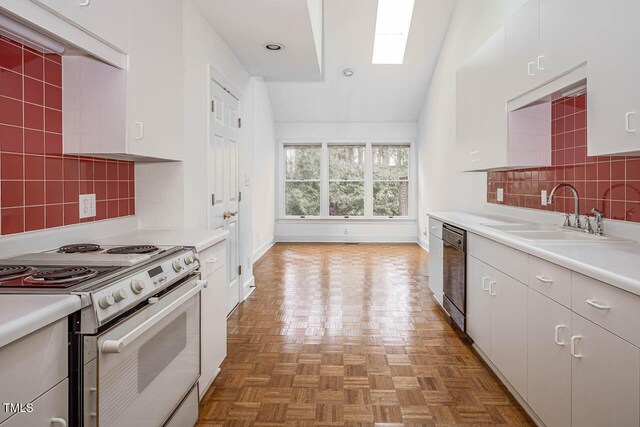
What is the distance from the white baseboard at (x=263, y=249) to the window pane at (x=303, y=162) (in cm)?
132

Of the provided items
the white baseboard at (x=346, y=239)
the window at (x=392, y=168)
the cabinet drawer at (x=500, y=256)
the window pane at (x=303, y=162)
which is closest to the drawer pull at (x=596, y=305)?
the cabinet drawer at (x=500, y=256)

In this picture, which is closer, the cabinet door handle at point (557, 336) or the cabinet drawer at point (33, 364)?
the cabinet drawer at point (33, 364)

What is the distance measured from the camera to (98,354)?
117 cm

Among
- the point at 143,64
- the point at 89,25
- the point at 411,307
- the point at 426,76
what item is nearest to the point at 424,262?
the point at 411,307

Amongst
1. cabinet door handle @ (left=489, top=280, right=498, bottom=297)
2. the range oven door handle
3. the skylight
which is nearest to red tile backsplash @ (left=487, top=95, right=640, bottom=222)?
cabinet door handle @ (left=489, top=280, right=498, bottom=297)

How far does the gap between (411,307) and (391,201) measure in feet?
15.0

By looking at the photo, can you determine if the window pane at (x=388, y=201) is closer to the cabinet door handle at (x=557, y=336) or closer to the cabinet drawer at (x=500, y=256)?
the cabinet drawer at (x=500, y=256)

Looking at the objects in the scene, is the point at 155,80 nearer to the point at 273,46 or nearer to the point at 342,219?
the point at 273,46

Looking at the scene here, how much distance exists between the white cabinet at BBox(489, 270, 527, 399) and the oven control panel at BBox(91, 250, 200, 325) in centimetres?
159

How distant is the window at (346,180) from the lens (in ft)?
27.4

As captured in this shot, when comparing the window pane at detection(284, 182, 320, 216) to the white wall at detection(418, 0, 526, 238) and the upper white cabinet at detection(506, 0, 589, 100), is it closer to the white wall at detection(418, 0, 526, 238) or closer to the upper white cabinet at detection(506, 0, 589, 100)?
the white wall at detection(418, 0, 526, 238)

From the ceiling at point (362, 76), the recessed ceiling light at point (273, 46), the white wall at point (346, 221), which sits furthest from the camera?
the white wall at point (346, 221)

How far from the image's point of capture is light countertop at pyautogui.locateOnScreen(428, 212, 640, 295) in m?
1.34

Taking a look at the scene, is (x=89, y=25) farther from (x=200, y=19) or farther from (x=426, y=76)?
(x=426, y=76)
